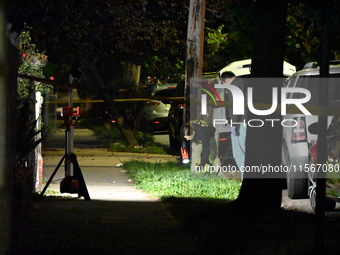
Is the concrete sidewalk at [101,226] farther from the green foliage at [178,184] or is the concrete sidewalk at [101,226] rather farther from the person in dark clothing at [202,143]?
the person in dark clothing at [202,143]

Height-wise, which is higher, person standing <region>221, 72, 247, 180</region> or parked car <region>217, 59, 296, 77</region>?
parked car <region>217, 59, 296, 77</region>

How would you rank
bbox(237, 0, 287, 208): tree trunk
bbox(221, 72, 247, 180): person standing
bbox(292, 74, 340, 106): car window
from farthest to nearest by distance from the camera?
1. bbox(221, 72, 247, 180): person standing
2. bbox(292, 74, 340, 106): car window
3. bbox(237, 0, 287, 208): tree trunk

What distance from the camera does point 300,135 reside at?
8.99 meters

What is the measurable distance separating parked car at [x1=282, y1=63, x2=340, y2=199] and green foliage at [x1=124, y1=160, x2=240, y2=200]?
101 centimetres

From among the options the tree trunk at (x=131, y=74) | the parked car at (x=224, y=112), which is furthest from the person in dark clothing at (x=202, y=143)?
the tree trunk at (x=131, y=74)

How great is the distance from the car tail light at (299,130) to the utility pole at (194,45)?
4873 millimetres

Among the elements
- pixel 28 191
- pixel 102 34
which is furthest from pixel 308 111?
pixel 102 34

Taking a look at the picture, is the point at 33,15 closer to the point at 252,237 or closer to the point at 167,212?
the point at 167,212

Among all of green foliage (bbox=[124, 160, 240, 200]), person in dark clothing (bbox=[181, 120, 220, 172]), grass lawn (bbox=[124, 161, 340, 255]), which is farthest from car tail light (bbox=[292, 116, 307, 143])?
person in dark clothing (bbox=[181, 120, 220, 172])

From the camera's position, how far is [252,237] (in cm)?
658

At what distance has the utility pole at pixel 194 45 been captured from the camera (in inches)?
546

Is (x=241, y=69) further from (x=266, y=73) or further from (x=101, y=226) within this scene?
(x=101, y=226)

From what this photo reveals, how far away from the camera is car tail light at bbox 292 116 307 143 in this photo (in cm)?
889

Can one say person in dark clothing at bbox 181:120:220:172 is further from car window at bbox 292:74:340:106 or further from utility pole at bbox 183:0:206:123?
car window at bbox 292:74:340:106
